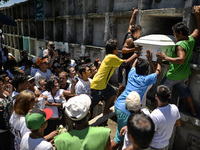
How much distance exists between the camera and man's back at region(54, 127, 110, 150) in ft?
5.38

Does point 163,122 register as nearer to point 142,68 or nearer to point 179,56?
point 142,68

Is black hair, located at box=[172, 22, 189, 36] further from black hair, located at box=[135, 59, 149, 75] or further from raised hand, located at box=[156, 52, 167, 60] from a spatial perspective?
black hair, located at box=[135, 59, 149, 75]

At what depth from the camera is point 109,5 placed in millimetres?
4711

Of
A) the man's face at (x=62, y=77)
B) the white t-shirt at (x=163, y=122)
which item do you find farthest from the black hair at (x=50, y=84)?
the white t-shirt at (x=163, y=122)

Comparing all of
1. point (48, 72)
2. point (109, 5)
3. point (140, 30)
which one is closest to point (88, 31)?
point (109, 5)

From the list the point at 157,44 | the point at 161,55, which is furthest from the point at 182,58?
the point at 157,44

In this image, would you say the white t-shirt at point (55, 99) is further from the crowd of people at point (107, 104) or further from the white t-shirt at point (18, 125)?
the white t-shirt at point (18, 125)

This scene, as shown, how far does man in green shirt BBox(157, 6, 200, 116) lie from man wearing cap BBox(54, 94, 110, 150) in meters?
1.63

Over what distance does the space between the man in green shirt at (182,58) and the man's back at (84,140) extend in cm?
164

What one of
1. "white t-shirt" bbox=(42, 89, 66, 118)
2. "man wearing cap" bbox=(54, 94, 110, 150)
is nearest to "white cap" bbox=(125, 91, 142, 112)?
"man wearing cap" bbox=(54, 94, 110, 150)

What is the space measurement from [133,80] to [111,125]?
2566 mm

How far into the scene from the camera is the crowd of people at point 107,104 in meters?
1.66

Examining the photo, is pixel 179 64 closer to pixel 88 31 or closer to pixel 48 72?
pixel 48 72

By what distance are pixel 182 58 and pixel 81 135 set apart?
6.38 ft
